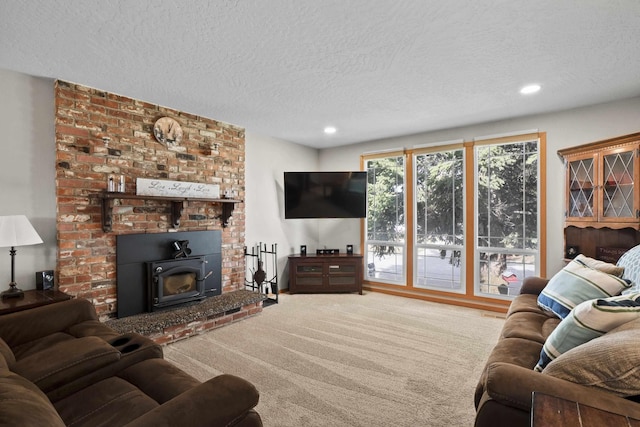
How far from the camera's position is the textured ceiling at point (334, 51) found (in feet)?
6.20

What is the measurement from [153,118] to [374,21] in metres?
2.68

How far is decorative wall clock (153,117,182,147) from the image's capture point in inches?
140

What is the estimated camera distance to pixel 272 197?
5.12 meters

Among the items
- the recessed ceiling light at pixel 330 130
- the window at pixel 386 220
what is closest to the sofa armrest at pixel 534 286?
the window at pixel 386 220

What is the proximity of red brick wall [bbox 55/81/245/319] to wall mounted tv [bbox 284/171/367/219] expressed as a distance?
1.42 meters

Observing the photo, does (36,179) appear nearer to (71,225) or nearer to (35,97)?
(71,225)

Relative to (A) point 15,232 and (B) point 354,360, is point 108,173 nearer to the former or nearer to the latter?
(A) point 15,232

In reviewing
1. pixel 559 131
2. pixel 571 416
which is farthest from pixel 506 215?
pixel 571 416

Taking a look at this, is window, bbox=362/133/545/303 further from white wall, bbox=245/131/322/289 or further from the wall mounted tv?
white wall, bbox=245/131/322/289

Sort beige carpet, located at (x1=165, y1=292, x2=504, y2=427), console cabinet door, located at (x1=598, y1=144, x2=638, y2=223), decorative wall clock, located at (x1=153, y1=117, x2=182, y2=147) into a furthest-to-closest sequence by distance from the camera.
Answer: decorative wall clock, located at (x1=153, y1=117, x2=182, y2=147) → console cabinet door, located at (x1=598, y1=144, x2=638, y2=223) → beige carpet, located at (x1=165, y1=292, x2=504, y2=427)

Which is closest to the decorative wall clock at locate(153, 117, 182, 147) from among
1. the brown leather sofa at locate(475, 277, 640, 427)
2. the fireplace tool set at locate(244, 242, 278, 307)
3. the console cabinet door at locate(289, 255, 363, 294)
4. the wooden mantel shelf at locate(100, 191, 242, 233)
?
the wooden mantel shelf at locate(100, 191, 242, 233)

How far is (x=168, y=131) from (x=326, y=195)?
2.45 meters

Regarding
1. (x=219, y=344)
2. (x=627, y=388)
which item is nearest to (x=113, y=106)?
(x=219, y=344)

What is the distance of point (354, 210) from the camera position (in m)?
5.13
